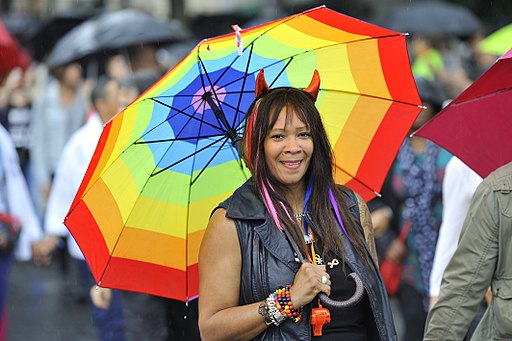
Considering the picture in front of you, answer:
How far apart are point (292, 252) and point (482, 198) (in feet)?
2.93

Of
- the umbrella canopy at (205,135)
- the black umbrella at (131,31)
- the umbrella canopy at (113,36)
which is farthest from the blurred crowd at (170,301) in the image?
the umbrella canopy at (113,36)

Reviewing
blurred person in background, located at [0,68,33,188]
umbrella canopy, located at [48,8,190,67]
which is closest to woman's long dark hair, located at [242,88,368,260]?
umbrella canopy, located at [48,8,190,67]

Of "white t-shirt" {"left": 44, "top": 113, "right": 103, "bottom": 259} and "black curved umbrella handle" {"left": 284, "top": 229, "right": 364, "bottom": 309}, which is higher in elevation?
"white t-shirt" {"left": 44, "top": 113, "right": 103, "bottom": 259}

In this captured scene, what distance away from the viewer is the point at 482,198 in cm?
450

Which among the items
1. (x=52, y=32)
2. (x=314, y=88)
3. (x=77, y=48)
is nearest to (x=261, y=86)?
(x=314, y=88)

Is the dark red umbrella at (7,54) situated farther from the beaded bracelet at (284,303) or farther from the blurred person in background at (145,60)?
the beaded bracelet at (284,303)

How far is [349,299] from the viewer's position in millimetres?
4043

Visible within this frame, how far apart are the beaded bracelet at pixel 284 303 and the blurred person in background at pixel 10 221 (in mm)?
3644

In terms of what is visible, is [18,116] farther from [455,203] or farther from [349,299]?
[349,299]

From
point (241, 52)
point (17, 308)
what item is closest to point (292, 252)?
point (241, 52)

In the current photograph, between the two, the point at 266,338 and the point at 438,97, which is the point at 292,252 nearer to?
the point at 266,338

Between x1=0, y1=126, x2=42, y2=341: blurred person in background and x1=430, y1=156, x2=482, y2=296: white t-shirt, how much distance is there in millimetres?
2880

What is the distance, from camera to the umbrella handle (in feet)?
13.0

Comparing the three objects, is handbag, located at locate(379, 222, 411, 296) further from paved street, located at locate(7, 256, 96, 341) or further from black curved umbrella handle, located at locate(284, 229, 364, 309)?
paved street, located at locate(7, 256, 96, 341)
